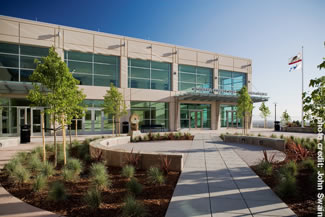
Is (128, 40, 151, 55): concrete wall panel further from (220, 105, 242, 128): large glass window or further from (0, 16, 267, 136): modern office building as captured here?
(220, 105, 242, 128): large glass window

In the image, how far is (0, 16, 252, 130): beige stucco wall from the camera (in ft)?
62.2

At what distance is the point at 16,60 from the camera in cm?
1980

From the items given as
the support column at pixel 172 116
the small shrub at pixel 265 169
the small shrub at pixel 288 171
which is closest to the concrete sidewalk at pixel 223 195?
the small shrub at pixel 265 169

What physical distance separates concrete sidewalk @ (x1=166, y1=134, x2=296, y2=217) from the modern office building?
49.4 ft

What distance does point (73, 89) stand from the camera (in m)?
7.57

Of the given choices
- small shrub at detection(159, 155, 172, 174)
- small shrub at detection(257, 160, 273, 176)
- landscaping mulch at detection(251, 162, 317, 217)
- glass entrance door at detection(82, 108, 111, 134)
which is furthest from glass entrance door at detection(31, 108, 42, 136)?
landscaping mulch at detection(251, 162, 317, 217)

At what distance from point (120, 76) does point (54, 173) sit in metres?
18.3

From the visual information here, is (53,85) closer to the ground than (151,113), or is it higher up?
higher up

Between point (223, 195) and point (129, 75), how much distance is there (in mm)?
21281

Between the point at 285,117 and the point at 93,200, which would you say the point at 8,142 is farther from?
the point at 285,117

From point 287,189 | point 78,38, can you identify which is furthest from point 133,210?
point 78,38

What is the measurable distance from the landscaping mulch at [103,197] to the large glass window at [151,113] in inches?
731

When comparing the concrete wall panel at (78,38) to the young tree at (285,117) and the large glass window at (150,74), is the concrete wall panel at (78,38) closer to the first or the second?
the large glass window at (150,74)

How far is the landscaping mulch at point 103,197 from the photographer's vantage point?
3.88 meters
